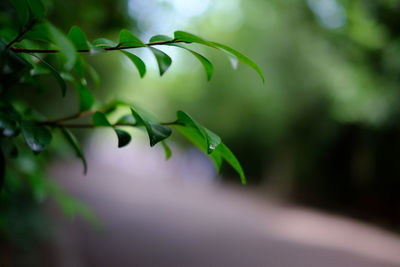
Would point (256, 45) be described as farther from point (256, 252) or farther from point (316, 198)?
point (256, 252)

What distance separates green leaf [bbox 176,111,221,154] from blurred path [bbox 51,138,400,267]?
2231mm

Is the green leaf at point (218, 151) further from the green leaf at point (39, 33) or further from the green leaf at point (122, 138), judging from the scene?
the green leaf at point (39, 33)

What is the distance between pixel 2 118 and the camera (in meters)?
0.41

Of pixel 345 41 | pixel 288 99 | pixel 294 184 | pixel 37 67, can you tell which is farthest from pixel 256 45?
pixel 37 67

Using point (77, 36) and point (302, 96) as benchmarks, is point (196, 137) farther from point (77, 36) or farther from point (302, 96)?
point (302, 96)

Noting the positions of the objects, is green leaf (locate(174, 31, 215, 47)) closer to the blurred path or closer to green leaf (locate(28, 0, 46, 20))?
green leaf (locate(28, 0, 46, 20))

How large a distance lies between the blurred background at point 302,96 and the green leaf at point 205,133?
152cm

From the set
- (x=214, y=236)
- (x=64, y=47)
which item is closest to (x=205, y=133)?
(x=64, y=47)

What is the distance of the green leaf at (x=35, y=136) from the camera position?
398 millimetres

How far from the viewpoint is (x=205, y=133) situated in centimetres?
36

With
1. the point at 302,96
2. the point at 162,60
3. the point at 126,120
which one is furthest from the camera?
the point at 302,96

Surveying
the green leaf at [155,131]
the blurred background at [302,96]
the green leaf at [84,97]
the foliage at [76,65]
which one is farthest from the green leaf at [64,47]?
the blurred background at [302,96]

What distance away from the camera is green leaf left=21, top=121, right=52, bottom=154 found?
1.31ft

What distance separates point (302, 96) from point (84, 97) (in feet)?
21.8
